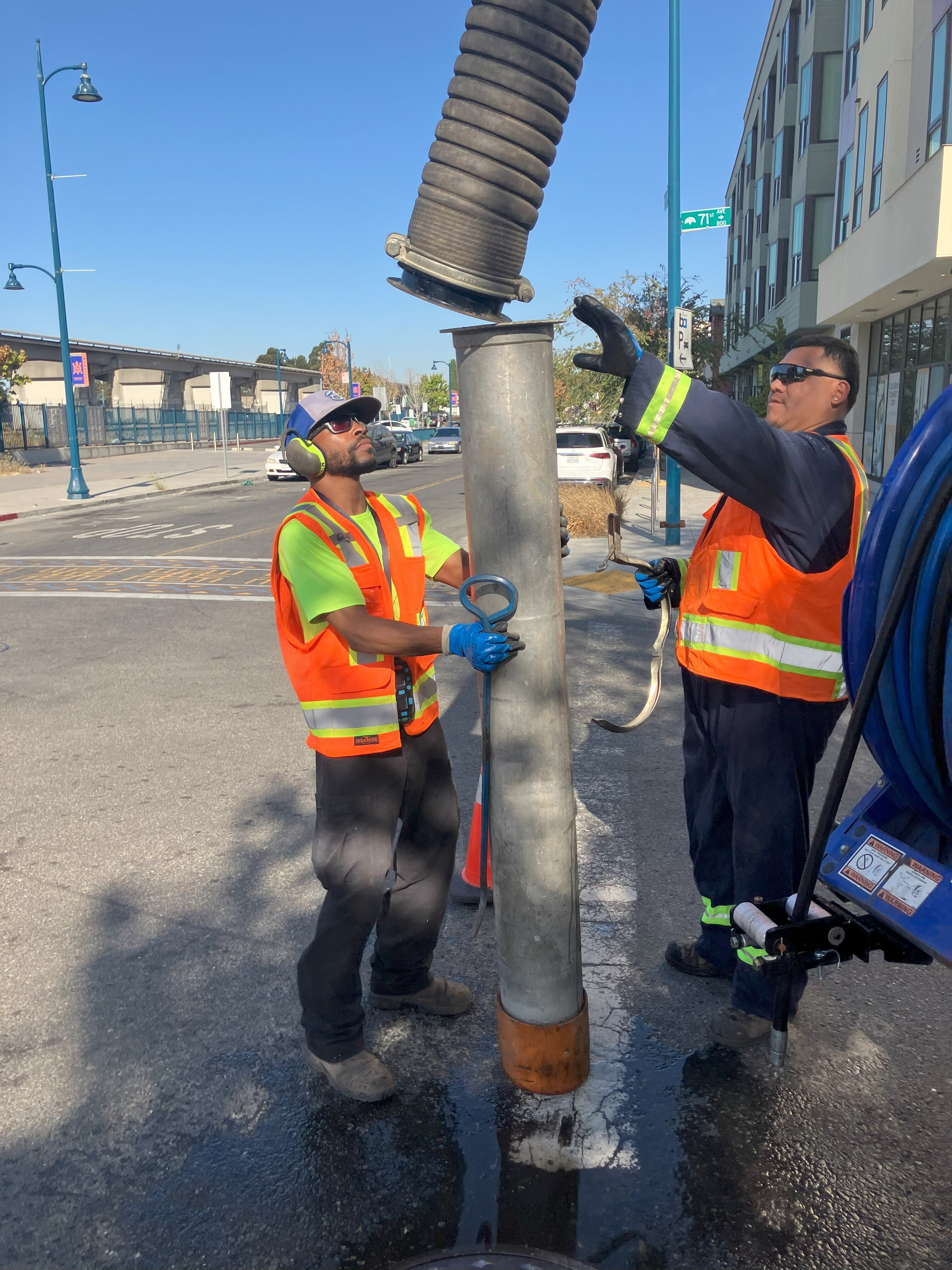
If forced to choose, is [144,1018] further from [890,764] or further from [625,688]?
[625,688]

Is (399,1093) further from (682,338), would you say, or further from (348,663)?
(682,338)

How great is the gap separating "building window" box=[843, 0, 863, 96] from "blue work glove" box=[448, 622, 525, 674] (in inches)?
879

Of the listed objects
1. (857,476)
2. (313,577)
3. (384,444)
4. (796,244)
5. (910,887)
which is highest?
(796,244)

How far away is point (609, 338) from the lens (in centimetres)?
228

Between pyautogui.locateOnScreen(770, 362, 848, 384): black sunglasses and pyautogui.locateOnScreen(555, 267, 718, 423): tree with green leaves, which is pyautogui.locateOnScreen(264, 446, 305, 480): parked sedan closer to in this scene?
pyautogui.locateOnScreen(555, 267, 718, 423): tree with green leaves

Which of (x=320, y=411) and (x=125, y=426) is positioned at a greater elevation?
(x=125, y=426)

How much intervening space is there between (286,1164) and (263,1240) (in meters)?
0.23

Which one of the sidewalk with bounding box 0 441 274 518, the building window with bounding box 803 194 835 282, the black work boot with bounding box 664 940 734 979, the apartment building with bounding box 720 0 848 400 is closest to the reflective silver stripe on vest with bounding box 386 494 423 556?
the black work boot with bounding box 664 940 734 979

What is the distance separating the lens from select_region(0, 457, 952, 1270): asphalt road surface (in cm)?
229

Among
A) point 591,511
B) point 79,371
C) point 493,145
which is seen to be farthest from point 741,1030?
point 79,371

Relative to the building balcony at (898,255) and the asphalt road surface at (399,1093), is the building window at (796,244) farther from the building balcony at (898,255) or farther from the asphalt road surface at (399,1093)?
the asphalt road surface at (399,1093)

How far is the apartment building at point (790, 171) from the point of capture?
87.7ft

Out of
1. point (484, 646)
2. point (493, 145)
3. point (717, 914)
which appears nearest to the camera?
point (493, 145)

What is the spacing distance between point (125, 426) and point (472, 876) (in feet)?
170
